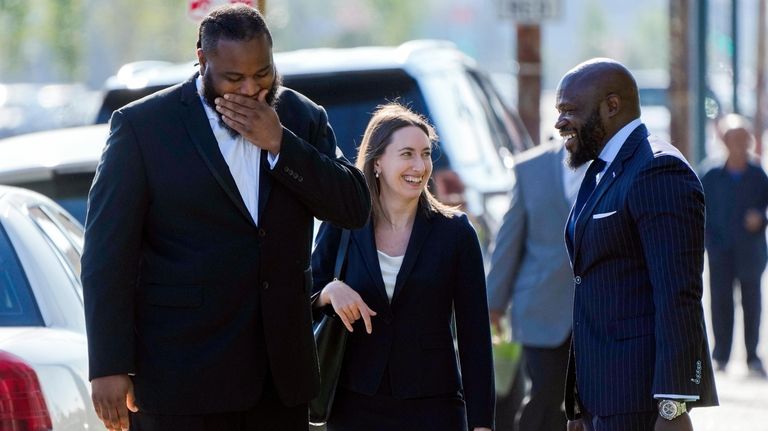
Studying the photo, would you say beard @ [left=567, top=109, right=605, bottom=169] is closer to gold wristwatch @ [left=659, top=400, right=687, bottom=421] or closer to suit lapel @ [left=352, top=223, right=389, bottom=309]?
gold wristwatch @ [left=659, top=400, right=687, bottom=421]

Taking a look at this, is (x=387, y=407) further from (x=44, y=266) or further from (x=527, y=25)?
(x=527, y=25)

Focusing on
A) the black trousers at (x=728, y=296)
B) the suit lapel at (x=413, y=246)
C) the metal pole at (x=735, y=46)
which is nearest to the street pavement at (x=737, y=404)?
the black trousers at (x=728, y=296)

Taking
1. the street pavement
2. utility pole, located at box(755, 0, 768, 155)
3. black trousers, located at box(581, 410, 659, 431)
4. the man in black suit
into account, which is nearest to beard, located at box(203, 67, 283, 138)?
the man in black suit

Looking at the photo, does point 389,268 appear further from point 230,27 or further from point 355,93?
point 355,93

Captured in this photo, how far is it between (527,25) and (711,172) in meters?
2.05

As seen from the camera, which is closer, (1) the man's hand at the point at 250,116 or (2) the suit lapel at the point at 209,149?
(1) the man's hand at the point at 250,116

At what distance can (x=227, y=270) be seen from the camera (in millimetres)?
4172

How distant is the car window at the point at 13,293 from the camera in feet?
15.8

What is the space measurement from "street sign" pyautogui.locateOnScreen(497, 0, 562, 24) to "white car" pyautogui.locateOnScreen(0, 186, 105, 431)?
7.54m

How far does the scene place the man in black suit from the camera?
407 cm

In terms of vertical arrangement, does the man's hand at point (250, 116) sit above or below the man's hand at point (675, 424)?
above

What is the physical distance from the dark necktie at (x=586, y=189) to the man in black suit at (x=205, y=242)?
710 mm

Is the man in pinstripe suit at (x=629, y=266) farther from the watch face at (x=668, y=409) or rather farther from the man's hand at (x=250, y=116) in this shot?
the man's hand at (x=250, y=116)

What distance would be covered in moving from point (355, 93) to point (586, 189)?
4.09 m
